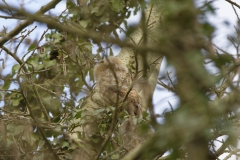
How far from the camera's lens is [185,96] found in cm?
105

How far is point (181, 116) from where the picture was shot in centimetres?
104

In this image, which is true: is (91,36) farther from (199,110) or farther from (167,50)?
(199,110)

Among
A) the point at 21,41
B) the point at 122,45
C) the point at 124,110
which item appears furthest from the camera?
the point at 124,110

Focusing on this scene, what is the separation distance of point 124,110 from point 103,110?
154 millimetres

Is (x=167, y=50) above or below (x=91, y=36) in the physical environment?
below

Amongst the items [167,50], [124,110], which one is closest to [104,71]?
[124,110]

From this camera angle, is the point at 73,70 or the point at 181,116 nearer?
the point at 181,116

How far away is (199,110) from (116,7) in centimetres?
332

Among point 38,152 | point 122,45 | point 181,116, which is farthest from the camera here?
point 38,152

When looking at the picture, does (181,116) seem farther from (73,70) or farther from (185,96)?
(73,70)

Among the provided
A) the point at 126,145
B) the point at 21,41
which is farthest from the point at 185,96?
the point at 21,41

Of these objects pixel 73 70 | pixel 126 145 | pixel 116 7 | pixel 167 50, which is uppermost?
pixel 116 7

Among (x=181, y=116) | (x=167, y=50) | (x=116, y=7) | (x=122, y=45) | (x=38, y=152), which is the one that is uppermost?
(x=116, y=7)

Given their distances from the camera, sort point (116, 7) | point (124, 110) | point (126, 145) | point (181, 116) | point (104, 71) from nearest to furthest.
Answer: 1. point (181, 116)
2. point (126, 145)
3. point (124, 110)
4. point (104, 71)
5. point (116, 7)
